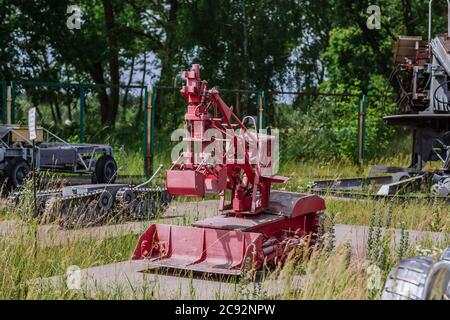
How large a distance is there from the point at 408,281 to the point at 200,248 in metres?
3.47

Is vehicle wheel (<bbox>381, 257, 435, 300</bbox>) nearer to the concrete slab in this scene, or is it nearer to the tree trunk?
the concrete slab

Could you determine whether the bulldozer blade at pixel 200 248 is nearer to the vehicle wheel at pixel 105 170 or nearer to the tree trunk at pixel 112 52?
the vehicle wheel at pixel 105 170

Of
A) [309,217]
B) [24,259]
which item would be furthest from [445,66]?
[24,259]

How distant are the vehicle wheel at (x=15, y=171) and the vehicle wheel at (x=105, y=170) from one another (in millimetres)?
1811

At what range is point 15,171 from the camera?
40.2 feet

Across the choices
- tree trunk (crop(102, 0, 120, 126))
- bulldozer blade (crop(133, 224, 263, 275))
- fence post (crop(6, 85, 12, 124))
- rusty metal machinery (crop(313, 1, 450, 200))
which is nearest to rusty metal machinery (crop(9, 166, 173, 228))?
bulldozer blade (crop(133, 224, 263, 275))

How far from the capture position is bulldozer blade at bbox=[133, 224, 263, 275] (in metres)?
6.96

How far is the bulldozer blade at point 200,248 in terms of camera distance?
6957mm

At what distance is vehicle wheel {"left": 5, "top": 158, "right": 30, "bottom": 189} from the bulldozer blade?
5.26 m

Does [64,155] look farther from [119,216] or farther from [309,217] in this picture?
[309,217]

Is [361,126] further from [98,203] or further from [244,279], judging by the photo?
[244,279]

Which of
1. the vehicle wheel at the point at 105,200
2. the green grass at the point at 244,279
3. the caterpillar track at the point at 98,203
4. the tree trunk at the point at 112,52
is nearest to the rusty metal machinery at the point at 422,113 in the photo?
the green grass at the point at 244,279

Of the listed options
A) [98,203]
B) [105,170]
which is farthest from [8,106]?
[98,203]
